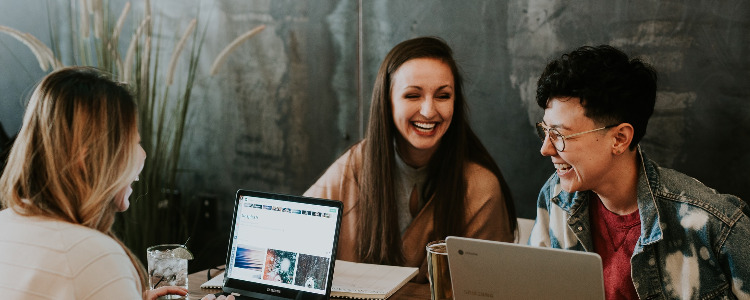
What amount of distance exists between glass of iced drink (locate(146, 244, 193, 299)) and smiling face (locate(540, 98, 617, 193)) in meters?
0.93

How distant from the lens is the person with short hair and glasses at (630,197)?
1513 mm

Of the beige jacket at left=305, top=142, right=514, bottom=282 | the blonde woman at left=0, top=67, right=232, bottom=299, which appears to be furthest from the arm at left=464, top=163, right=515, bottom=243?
the blonde woman at left=0, top=67, right=232, bottom=299

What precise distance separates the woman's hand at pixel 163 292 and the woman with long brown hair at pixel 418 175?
26.1 inches

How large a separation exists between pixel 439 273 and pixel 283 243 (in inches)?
15.4

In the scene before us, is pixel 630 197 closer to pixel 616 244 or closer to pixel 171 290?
pixel 616 244

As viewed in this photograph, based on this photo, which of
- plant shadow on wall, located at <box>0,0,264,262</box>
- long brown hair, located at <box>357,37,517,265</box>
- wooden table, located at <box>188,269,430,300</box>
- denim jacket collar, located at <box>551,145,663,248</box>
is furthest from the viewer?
plant shadow on wall, located at <box>0,0,264,262</box>

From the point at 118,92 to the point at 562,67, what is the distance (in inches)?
40.4

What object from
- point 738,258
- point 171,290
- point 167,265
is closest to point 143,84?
point 167,265

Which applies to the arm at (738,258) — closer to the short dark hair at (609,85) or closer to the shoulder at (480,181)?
the short dark hair at (609,85)

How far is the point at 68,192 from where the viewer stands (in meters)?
1.24

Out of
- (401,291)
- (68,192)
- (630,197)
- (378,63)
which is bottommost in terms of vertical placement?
(401,291)

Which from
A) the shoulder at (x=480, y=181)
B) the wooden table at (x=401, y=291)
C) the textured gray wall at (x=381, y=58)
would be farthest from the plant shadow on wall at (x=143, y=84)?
the shoulder at (x=480, y=181)

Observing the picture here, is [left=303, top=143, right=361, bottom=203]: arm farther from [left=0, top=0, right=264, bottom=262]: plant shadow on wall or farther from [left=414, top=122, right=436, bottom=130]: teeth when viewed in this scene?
[left=0, top=0, right=264, bottom=262]: plant shadow on wall

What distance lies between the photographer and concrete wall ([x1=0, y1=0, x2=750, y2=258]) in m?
2.29
